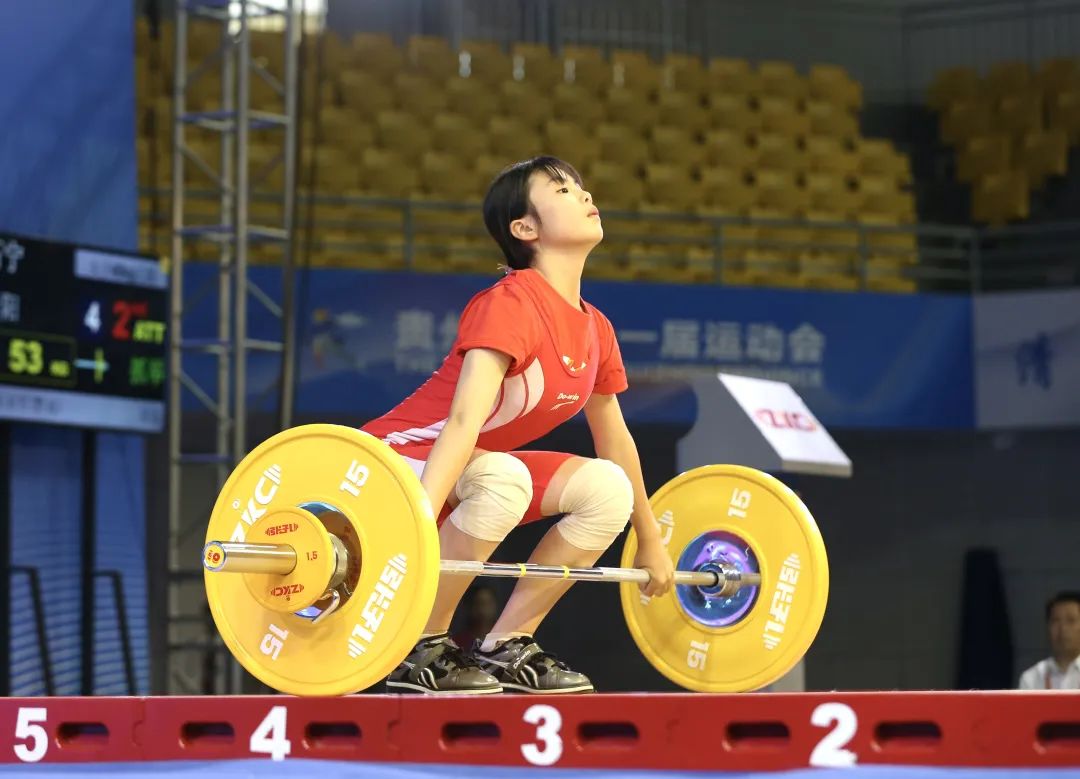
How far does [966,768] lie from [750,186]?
10328 mm

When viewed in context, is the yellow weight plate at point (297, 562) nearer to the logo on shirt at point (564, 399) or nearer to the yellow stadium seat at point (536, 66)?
the logo on shirt at point (564, 399)

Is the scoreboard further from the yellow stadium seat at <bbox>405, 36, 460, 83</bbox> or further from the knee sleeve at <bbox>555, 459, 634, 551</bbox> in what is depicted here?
the yellow stadium seat at <bbox>405, 36, 460, 83</bbox>

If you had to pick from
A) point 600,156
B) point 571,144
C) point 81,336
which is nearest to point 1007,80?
point 600,156

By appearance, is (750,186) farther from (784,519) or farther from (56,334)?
(784,519)

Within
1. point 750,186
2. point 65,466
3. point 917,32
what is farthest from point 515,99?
point 65,466

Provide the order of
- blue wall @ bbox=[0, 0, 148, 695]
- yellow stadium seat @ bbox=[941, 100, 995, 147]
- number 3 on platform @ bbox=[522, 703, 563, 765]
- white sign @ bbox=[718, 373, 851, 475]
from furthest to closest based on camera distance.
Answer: yellow stadium seat @ bbox=[941, 100, 995, 147] → blue wall @ bbox=[0, 0, 148, 695] → white sign @ bbox=[718, 373, 851, 475] → number 3 on platform @ bbox=[522, 703, 563, 765]

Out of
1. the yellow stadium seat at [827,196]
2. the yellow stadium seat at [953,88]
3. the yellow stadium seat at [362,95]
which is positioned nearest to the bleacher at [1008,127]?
the yellow stadium seat at [953,88]

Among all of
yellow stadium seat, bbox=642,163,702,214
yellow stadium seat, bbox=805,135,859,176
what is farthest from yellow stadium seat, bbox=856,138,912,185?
yellow stadium seat, bbox=642,163,702,214

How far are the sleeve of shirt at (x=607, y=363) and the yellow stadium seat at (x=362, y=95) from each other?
8767 millimetres

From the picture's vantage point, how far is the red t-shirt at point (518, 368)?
10.9ft

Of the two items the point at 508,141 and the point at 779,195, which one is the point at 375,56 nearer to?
the point at 508,141

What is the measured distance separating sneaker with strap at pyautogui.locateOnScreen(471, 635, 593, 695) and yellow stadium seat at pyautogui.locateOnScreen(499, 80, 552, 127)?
924 centimetres

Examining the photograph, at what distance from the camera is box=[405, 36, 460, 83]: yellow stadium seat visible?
1285 cm

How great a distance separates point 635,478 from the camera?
12.3 ft
